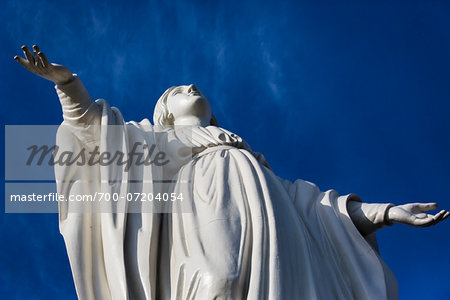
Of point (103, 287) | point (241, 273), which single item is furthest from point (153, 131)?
point (241, 273)

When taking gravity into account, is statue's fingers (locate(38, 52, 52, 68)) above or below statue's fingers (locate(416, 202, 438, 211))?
above

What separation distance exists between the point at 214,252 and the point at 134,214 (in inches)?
44.7

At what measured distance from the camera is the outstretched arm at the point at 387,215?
6.34 metres

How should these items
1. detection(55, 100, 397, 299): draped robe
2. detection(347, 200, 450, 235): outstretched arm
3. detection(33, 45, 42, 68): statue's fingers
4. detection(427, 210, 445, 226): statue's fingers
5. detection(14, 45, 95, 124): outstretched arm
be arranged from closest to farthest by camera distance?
detection(55, 100, 397, 299): draped robe → detection(427, 210, 445, 226): statue's fingers → detection(347, 200, 450, 235): outstretched arm → detection(33, 45, 42, 68): statue's fingers → detection(14, 45, 95, 124): outstretched arm

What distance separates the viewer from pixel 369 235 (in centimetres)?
690

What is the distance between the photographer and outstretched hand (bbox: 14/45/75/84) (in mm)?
6473

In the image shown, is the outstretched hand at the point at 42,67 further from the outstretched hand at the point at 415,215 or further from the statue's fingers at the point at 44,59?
the outstretched hand at the point at 415,215

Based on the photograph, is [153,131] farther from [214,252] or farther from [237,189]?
[214,252]

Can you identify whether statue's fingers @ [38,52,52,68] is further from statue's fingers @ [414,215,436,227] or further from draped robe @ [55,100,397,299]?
statue's fingers @ [414,215,436,227]

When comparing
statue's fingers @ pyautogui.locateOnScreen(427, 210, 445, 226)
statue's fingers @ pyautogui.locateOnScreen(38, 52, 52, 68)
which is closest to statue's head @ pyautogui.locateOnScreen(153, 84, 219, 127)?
statue's fingers @ pyautogui.locateOnScreen(38, 52, 52, 68)

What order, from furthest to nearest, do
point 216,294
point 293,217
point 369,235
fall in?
point 369,235
point 293,217
point 216,294

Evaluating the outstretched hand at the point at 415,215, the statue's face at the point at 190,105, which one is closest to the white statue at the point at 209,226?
the outstretched hand at the point at 415,215

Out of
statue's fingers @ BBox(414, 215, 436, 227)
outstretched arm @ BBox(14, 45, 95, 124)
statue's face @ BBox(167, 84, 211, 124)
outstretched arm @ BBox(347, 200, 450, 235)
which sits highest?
statue's face @ BBox(167, 84, 211, 124)

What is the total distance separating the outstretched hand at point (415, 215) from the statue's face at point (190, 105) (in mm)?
2556
